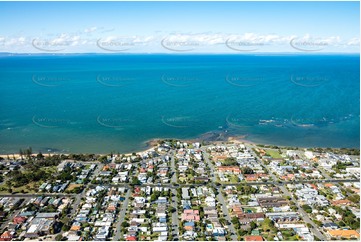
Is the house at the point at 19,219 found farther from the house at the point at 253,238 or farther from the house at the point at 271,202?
the house at the point at 271,202

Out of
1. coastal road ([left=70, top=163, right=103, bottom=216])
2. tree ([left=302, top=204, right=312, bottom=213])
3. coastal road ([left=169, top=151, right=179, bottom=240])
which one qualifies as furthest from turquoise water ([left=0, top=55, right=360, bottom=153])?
tree ([left=302, top=204, right=312, bottom=213])

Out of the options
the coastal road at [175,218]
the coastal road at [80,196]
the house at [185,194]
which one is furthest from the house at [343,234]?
the coastal road at [80,196]

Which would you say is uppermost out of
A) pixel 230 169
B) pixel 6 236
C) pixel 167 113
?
pixel 6 236

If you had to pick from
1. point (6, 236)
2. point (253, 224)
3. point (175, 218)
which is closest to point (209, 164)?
point (175, 218)

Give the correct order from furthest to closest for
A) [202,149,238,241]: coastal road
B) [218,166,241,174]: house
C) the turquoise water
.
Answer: the turquoise water, [218,166,241,174]: house, [202,149,238,241]: coastal road

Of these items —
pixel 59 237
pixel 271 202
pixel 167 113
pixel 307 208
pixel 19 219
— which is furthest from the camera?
pixel 167 113

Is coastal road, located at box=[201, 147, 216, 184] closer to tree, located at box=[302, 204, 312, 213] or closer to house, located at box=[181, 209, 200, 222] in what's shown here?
house, located at box=[181, 209, 200, 222]

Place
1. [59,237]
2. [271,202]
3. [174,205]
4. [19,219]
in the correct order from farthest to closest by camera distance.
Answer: [271,202]
[174,205]
[19,219]
[59,237]

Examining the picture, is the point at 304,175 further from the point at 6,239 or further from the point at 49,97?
the point at 49,97

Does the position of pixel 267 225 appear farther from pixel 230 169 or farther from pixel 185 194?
pixel 230 169
